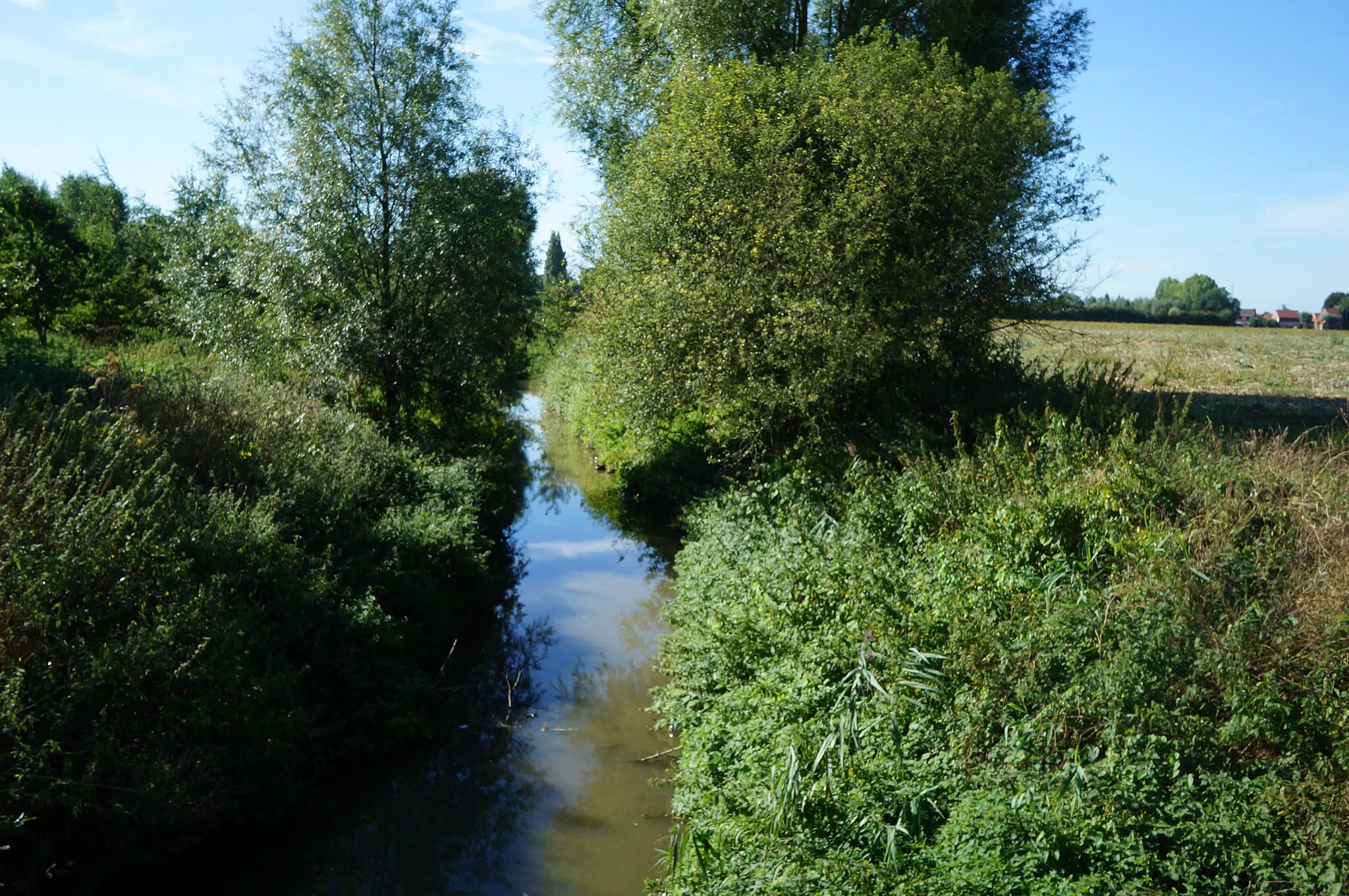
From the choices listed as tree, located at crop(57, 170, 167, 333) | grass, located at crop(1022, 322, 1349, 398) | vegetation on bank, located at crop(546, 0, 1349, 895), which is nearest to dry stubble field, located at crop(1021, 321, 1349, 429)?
grass, located at crop(1022, 322, 1349, 398)

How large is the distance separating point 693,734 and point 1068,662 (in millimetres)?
3133

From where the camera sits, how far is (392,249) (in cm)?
1755

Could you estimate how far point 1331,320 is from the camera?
1854 inches

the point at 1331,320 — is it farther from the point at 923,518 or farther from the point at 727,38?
the point at 923,518

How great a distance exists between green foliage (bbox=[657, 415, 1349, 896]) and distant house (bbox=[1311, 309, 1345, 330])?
46.7 meters

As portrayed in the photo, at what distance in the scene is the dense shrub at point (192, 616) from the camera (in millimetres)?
6016

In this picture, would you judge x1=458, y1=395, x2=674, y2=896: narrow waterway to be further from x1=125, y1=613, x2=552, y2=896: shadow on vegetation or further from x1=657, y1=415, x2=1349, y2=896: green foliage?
x1=657, y1=415, x2=1349, y2=896: green foliage

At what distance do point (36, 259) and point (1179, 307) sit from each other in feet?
221

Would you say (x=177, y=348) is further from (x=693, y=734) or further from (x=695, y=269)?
(x=693, y=734)

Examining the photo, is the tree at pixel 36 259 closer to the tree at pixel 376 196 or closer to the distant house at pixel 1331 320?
the tree at pixel 376 196

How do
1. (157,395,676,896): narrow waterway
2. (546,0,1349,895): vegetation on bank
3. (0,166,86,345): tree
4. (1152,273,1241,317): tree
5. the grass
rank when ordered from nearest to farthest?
(546,0,1349,895): vegetation on bank
(157,395,676,896): narrow waterway
the grass
(0,166,86,345): tree
(1152,273,1241,317): tree

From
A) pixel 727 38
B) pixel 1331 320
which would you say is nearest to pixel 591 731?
pixel 727 38

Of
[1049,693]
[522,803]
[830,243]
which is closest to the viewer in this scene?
[1049,693]

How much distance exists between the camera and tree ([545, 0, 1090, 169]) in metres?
19.1
